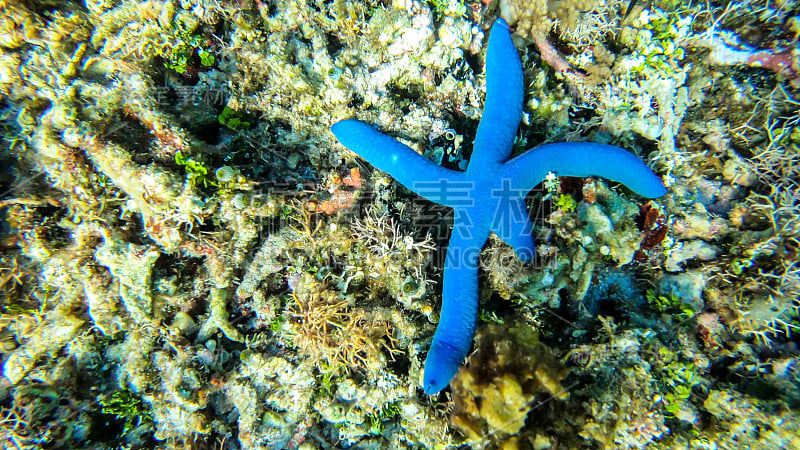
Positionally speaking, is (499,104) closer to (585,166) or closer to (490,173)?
(490,173)

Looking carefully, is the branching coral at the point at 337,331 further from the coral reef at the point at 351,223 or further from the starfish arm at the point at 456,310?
the starfish arm at the point at 456,310

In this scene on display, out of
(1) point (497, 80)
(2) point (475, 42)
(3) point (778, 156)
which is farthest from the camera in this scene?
(2) point (475, 42)

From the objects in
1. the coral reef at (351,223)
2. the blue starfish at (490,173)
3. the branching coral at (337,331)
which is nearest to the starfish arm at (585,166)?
the blue starfish at (490,173)

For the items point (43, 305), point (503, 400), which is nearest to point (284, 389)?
point (503, 400)

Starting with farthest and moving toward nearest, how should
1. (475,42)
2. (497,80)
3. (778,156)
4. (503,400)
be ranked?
(475,42)
(497,80)
(778,156)
(503,400)

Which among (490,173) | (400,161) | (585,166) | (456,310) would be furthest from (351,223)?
(585,166)

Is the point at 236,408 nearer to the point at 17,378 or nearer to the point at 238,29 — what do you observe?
the point at 17,378
